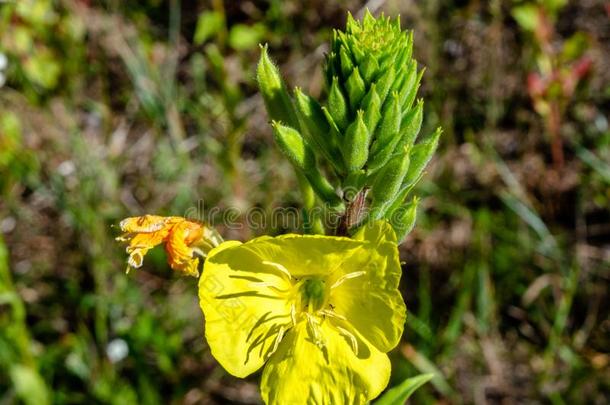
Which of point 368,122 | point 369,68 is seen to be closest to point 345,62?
point 369,68

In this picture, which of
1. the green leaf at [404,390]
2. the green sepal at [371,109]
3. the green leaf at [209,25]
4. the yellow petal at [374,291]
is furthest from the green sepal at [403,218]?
the green leaf at [209,25]

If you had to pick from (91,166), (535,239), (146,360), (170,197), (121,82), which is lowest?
(146,360)

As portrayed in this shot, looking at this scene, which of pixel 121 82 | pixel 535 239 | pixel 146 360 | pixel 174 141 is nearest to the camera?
pixel 146 360

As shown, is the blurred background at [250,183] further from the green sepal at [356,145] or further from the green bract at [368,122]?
the green sepal at [356,145]

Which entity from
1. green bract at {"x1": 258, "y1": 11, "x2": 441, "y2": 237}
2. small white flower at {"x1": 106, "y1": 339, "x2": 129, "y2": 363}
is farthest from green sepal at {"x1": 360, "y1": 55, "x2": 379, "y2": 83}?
small white flower at {"x1": 106, "y1": 339, "x2": 129, "y2": 363}

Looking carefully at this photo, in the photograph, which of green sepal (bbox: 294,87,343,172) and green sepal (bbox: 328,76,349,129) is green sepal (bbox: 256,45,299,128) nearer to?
green sepal (bbox: 294,87,343,172)

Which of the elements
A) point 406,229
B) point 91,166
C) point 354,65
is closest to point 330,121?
point 354,65

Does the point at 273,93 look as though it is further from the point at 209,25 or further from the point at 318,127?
the point at 209,25

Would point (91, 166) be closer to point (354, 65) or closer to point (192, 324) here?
point (192, 324)
